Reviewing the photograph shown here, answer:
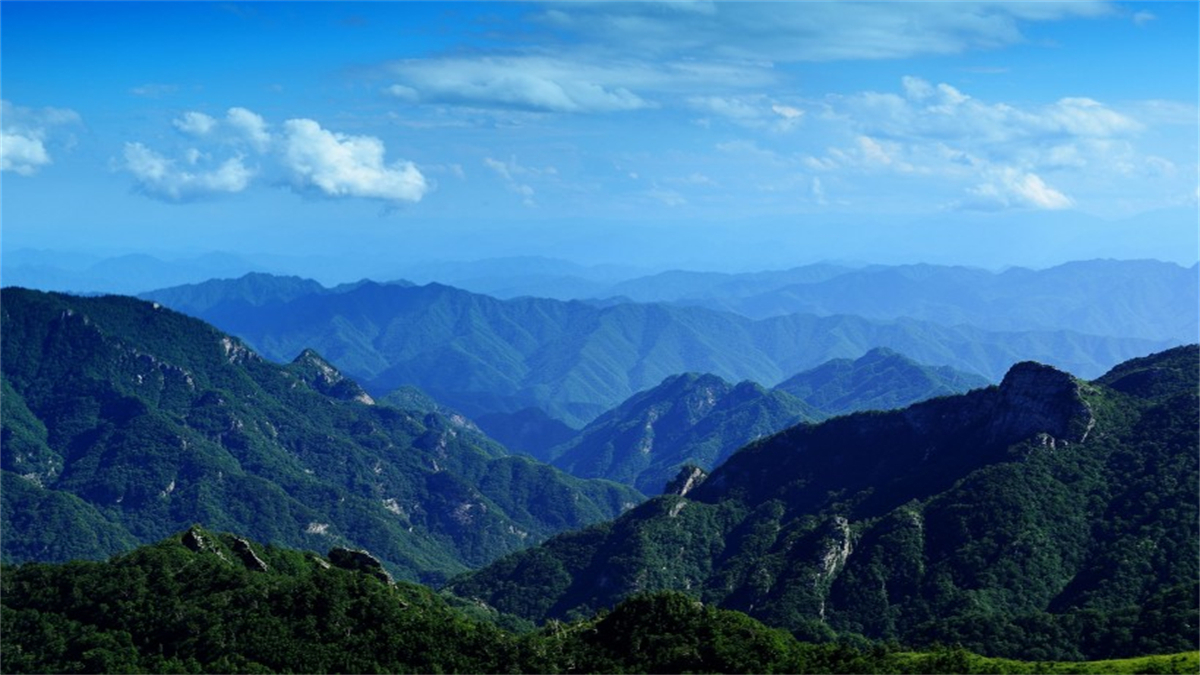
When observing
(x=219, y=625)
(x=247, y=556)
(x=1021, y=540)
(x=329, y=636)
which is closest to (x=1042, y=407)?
(x=1021, y=540)

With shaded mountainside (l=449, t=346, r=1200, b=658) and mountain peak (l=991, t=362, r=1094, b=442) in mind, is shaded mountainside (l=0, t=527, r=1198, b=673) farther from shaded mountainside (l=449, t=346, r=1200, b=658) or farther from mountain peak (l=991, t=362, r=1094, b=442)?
mountain peak (l=991, t=362, r=1094, b=442)

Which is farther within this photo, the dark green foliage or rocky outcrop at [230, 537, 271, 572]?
rocky outcrop at [230, 537, 271, 572]

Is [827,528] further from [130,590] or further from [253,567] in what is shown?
[130,590]

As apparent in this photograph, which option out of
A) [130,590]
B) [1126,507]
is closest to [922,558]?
[1126,507]

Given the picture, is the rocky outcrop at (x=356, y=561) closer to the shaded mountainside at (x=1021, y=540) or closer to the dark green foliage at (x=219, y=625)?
the dark green foliage at (x=219, y=625)

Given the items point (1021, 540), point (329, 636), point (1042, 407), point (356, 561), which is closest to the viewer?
point (329, 636)

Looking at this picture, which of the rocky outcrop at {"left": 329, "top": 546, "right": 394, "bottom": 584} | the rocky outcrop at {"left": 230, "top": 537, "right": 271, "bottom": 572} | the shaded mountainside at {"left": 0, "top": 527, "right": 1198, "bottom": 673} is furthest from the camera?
the rocky outcrop at {"left": 329, "top": 546, "right": 394, "bottom": 584}

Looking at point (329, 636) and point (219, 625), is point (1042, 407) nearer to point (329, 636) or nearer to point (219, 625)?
point (329, 636)

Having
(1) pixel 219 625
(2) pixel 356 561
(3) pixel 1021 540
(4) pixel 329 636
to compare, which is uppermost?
(1) pixel 219 625

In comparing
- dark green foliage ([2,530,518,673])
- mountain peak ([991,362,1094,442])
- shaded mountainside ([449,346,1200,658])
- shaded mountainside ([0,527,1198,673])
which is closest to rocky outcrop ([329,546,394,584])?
dark green foliage ([2,530,518,673])

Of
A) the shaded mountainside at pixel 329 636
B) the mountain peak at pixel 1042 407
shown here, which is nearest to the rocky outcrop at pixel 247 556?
the shaded mountainside at pixel 329 636
